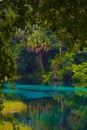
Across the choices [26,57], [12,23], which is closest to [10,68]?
[12,23]

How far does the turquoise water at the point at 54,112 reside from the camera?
3330cm

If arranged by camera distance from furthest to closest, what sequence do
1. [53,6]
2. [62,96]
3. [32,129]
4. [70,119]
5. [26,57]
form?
[26,57] < [62,96] < [70,119] < [32,129] < [53,6]

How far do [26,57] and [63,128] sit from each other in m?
63.6

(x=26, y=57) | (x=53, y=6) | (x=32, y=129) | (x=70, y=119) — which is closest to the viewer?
(x=53, y=6)

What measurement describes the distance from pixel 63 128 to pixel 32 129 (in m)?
2.78

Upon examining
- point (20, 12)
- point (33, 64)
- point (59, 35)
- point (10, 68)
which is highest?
point (20, 12)

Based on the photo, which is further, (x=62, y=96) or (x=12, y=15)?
(x=62, y=96)

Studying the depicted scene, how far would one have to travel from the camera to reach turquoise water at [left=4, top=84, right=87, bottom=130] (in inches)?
1311

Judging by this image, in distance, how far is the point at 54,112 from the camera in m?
42.0

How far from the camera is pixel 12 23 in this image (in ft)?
26.5

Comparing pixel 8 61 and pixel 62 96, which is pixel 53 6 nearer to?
pixel 8 61

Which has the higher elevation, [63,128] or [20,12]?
[20,12]

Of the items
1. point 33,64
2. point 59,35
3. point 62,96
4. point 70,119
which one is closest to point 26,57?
point 33,64

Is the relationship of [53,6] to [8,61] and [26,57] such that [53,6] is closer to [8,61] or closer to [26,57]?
[8,61]
